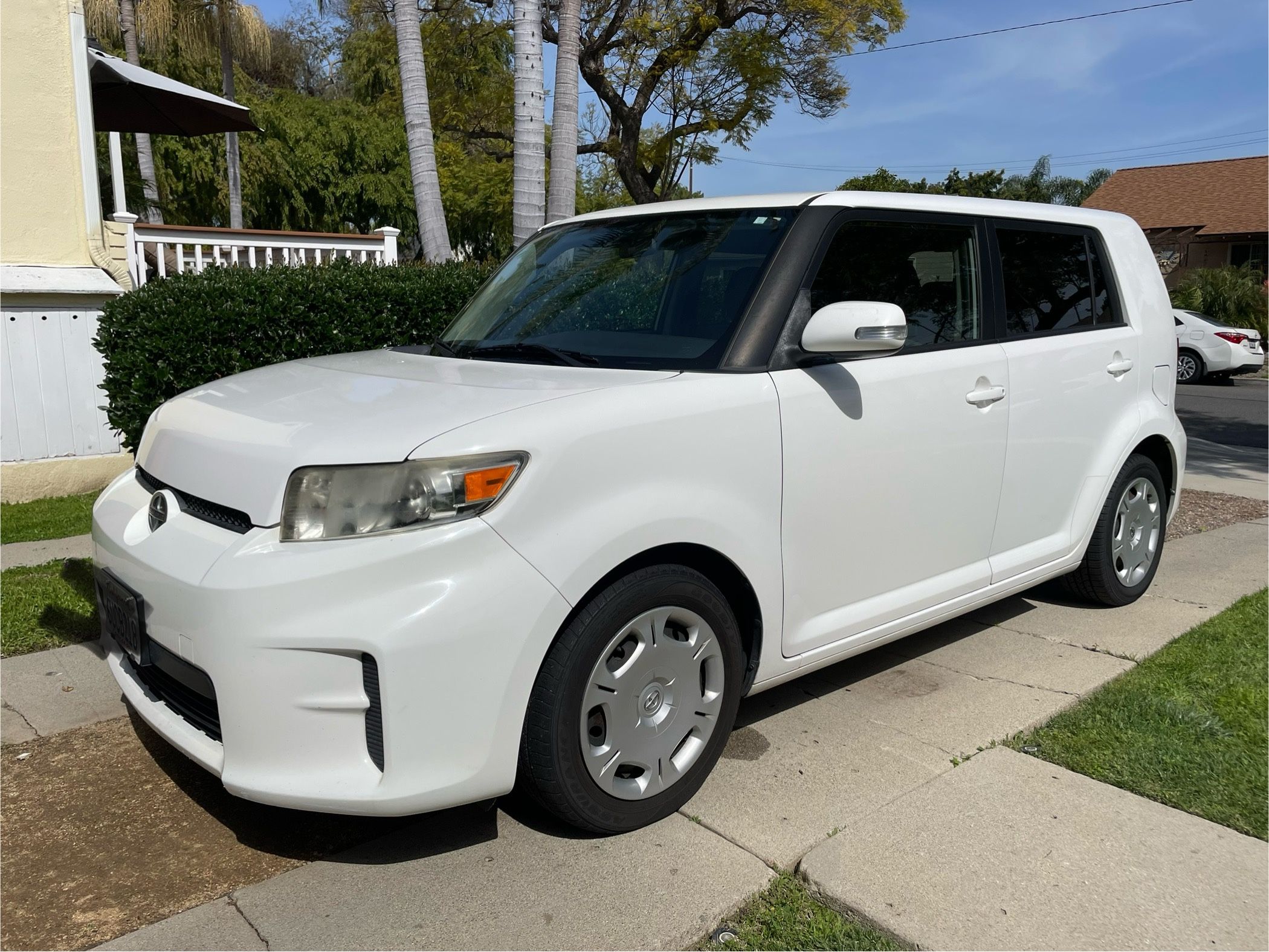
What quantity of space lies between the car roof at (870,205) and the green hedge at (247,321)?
11.0 ft

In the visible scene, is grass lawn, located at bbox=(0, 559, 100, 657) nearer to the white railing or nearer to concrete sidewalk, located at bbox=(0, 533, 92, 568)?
concrete sidewalk, located at bbox=(0, 533, 92, 568)

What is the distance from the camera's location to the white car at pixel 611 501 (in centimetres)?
251

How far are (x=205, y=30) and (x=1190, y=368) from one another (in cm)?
2204

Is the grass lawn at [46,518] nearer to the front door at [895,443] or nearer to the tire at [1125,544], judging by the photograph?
the front door at [895,443]

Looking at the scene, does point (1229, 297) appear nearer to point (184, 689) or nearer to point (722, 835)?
point (722, 835)

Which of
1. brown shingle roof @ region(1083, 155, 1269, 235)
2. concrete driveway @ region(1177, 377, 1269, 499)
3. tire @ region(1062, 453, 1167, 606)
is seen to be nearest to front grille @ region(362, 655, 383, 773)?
tire @ region(1062, 453, 1167, 606)

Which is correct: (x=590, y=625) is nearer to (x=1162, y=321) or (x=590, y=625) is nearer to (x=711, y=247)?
(x=711, y=247)

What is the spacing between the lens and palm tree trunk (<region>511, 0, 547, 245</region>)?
8.50 m

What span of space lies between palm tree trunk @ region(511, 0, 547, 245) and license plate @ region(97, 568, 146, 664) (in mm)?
5681

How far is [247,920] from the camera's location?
262 centimetres

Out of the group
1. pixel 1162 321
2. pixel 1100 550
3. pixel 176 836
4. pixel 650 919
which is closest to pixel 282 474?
pixel 176 836

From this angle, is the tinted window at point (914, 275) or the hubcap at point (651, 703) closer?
the hubcap at point (651, 703)

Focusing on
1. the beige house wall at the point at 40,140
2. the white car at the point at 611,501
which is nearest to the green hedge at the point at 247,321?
the beige house wall at the point at 40,140

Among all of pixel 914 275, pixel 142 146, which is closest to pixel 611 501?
pixel 914 275
